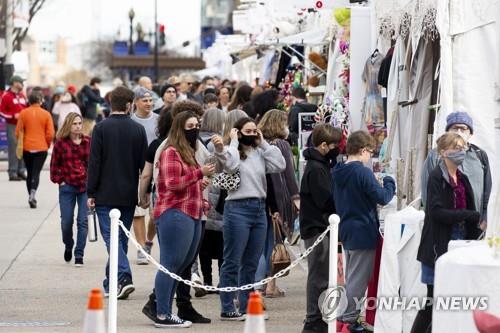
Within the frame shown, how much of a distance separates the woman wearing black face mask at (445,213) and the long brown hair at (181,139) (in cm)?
243

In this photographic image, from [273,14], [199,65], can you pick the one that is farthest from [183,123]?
[199,65]

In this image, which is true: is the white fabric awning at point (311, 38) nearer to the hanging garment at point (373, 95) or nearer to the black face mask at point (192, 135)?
the hanging garment at point (373, 95)

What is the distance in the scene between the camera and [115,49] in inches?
3442

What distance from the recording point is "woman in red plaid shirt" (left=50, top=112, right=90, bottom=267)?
15016 millimetres

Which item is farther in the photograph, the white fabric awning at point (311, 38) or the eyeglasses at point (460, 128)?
the white fabric awning at point (311, 38)

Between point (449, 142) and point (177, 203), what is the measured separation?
2600 millimetres

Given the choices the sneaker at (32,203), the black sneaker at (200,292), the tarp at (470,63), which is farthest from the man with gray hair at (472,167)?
the sneaker at (32,203)

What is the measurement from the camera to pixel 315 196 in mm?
11031

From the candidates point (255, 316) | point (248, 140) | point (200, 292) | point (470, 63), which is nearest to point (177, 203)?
point (248, 140)

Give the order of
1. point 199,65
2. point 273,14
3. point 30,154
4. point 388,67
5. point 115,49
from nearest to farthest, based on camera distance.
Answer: point 388,67
point 30,154
point 273,14
point 199,65
point 115,49

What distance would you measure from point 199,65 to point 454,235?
204 ft

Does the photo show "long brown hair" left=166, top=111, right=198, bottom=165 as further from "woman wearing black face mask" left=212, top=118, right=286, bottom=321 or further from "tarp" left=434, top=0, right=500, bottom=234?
"tarp" left=434, top=0, right=500, bottom=234

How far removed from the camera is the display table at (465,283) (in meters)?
8.11

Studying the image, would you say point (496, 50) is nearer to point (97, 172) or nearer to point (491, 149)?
point (491, 149)
